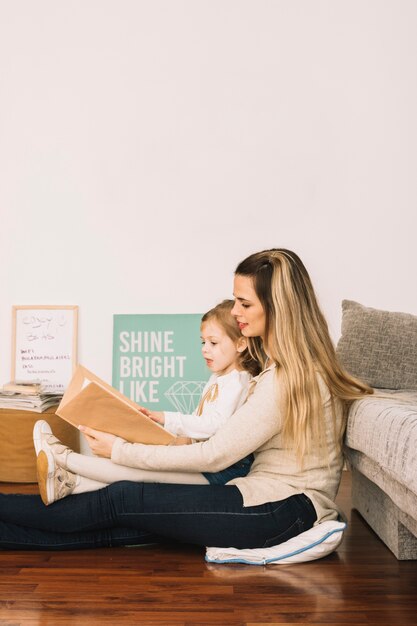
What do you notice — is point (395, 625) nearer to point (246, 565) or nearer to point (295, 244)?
point (246, 565)

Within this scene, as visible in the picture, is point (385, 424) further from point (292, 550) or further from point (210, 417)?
point (210, 417)

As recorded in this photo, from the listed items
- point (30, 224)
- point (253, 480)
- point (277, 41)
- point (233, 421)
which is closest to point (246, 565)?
point (253, 480)

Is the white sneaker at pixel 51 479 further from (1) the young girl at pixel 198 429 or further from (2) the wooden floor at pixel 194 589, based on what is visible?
(2) the wooden floor at pixel 194 589

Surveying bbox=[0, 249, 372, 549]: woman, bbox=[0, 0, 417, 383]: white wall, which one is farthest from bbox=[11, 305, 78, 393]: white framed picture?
bbox=[0, 249, 372, 549]: woman

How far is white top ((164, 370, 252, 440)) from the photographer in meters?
2.32

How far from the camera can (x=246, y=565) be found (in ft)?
6.79

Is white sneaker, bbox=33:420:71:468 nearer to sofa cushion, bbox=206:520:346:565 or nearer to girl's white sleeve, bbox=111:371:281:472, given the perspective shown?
girl's white sleeve, bbox=111:371:281:472

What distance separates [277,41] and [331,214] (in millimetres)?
880

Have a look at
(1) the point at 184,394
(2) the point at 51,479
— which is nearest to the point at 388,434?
(2) the point at 51,479

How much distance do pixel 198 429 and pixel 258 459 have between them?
225 millimetres

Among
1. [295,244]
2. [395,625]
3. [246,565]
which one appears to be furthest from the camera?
[295,244]

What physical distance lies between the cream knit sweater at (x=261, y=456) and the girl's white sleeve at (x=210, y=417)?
0.64 feet

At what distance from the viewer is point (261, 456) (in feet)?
7.15

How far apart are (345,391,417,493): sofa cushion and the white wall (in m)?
1.58
